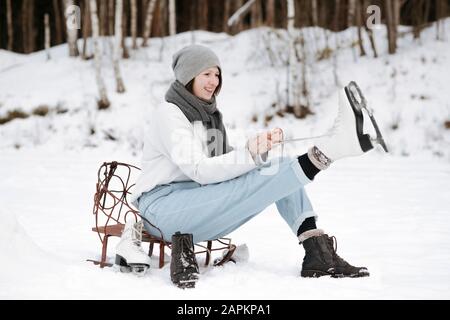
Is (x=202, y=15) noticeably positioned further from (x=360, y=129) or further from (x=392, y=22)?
(x=360, y=129)

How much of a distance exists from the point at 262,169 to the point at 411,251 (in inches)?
55.4

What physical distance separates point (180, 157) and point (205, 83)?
426 millimetres

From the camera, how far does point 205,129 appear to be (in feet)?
9.29

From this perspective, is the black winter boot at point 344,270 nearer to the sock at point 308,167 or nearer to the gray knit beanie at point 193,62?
the sock at point 308,167

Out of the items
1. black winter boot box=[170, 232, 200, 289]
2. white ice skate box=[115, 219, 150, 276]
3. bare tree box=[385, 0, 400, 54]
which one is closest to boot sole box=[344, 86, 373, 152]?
black winter boot box=[170, 232, 200, 289]

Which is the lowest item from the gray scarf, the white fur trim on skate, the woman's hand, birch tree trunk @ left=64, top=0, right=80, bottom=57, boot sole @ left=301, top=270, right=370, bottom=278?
boot sole @ left=301, top=270, right=370, bottom=278

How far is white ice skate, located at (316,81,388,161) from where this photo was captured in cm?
235

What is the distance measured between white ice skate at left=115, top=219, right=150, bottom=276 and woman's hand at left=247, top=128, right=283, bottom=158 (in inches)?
26.1

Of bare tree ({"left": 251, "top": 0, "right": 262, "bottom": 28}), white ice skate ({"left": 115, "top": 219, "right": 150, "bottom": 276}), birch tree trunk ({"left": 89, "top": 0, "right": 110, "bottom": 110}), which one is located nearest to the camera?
white ice skate ({"left": 115, "top": 219, "right": 150, "bottom": 276})

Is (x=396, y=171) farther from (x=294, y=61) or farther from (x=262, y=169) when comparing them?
(x=262, y=169)

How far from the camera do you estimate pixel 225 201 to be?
2531 mm

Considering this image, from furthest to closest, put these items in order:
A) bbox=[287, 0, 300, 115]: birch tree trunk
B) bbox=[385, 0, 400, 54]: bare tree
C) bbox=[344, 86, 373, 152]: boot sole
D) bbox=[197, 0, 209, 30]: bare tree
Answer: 1. bbox=[197, 0, 209, 30]: bare tree
2. bbox=[385, 0, 400, 54]: bare tree
3. bbox=[287, 0, 300, 115]: birch tree trunk
4. bbox=[344, 86, 373, 152]: boot sole

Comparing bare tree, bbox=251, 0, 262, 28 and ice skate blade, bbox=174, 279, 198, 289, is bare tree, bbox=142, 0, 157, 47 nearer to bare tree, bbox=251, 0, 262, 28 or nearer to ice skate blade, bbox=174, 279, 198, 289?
bare tree, bbox=251, 0, 262, 28

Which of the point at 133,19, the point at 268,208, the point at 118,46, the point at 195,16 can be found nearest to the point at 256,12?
the point at 133,19
